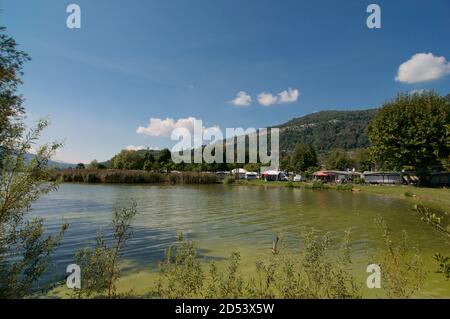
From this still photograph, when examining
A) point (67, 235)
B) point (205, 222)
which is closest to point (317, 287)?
point (67, 235)

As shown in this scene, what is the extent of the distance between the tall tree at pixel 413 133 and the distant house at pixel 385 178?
16.2 metres

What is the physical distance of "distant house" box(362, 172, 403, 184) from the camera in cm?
8069

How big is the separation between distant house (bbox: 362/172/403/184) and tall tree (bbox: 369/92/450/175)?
16235 mm

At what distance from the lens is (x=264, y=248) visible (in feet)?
51.4

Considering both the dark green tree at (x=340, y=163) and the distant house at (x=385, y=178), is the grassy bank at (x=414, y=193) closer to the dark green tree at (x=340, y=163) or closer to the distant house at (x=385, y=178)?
the distant house at (x=385, y=178)

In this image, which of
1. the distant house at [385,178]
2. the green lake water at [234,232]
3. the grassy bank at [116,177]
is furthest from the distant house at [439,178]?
the grassy bank at [116,177]

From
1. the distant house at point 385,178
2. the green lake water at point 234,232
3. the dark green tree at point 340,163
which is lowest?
the green lake water at point 234,232

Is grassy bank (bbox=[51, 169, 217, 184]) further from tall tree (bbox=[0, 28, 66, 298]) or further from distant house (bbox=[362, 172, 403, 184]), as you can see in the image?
tall tree (bbox=[0, 28, 66, 298])

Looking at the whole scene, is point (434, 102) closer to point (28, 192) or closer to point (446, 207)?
point (446, 207)

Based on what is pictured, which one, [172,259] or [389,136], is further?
[389,136]

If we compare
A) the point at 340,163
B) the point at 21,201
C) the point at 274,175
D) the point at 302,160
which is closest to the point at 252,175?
the point at 274,175

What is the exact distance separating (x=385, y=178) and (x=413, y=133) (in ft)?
85.6

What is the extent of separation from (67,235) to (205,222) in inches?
369

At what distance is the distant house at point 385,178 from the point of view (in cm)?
8069
